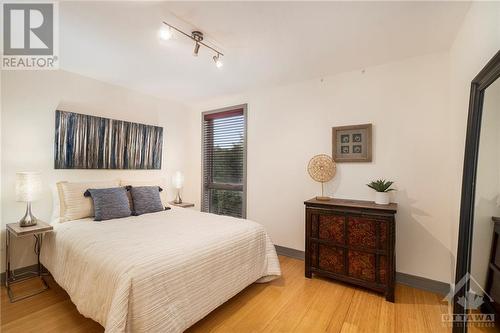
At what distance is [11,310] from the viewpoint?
6.49 feet

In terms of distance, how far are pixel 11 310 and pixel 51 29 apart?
251 cm

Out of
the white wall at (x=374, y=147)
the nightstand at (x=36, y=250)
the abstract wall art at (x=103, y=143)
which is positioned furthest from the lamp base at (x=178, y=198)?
the nightstand at (x=36, y=250)

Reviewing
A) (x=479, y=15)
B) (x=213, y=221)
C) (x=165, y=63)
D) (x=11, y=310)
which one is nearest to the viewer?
(x=479, y=15)

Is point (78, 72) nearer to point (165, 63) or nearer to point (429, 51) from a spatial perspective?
point (165, 63)

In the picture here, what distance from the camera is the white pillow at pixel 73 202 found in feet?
8.45

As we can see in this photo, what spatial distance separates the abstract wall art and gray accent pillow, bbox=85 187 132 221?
0.56 metres

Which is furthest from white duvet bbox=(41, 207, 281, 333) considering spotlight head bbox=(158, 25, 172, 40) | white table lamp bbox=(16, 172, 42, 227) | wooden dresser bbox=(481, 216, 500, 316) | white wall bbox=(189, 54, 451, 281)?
spotlight head bbox=(158, 25, 172, 40)

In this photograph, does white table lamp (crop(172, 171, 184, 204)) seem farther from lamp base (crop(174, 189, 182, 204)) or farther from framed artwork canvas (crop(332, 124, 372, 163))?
framed artwork canvas (crop(332, 124, 372, 163))

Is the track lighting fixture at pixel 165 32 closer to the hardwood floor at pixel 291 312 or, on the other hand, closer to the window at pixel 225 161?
the window at pixel 225 161

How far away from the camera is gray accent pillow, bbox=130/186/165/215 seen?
2.95 meters

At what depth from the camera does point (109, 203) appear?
2695mm

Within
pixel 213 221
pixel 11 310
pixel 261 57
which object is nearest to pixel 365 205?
pixel 213 221

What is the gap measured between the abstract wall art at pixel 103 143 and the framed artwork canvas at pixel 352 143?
2856mm

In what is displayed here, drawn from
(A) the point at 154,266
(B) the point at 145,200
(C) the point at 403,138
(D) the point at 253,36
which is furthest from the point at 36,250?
(C) the point at 403,138
